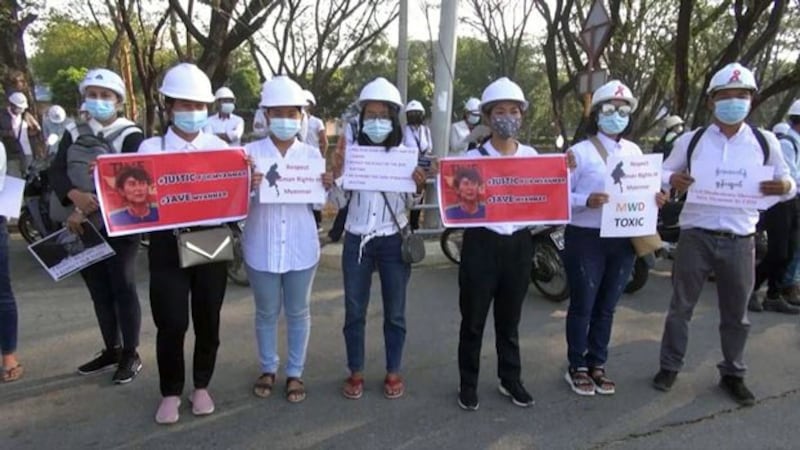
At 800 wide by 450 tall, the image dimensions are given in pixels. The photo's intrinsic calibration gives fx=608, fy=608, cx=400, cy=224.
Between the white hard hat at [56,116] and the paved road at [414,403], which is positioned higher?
the white hard hat at [56,116]

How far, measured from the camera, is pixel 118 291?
406cm

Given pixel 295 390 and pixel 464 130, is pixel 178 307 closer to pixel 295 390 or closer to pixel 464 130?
pixel 295 390

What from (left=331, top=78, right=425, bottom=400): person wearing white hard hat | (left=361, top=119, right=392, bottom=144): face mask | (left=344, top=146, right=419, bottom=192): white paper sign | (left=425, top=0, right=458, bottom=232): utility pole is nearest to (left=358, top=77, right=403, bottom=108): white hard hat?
(left=331, top=78, right=425, bottom=400): person wearing white hard hat

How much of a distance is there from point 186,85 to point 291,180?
31.0 inches

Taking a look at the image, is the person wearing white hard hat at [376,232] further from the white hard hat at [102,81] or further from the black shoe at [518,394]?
the white hard hat at [102,81]

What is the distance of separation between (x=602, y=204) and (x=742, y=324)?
52.6 inches

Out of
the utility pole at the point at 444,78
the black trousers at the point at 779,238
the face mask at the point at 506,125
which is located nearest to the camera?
the face mask at the point at 506,125

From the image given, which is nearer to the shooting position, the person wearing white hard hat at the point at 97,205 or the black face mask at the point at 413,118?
the person wearing white hard hat at the point at 97,205

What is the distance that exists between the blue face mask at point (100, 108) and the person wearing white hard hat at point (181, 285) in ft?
1.70

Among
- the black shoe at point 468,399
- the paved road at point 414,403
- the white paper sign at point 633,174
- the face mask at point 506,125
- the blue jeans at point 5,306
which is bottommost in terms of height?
the paved road at point 414,403

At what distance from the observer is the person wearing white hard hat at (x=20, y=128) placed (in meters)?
11.0

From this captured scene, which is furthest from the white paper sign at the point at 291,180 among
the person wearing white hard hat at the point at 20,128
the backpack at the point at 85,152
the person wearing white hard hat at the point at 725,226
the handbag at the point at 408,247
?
the person wearing white hard hat at the point at 20,128

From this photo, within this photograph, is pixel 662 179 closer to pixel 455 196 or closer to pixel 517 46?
pixel 455 196

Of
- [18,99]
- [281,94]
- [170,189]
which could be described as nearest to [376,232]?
[281,94]
